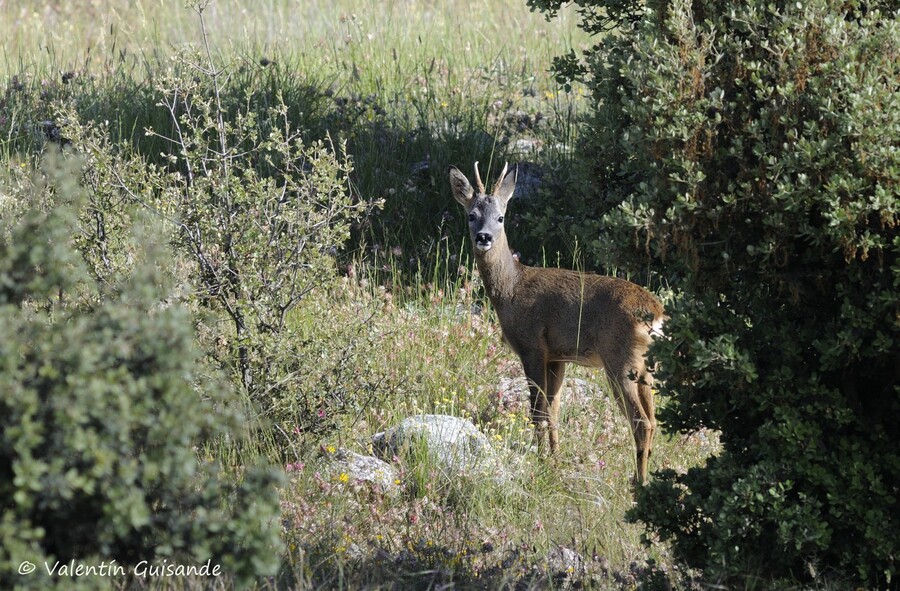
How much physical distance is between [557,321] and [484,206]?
1.04 metres

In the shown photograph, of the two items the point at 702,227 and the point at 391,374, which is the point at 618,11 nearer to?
the point at 391,374

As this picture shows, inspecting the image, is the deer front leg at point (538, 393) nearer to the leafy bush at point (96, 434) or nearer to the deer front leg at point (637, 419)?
the deer front leg at point (637, 419)

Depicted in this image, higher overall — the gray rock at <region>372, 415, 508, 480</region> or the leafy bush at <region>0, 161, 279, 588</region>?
the leafy bush at <region>0, 161, 279, 588</region>

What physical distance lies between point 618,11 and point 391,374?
3.28 metres

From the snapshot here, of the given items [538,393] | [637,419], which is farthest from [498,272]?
[637,419]

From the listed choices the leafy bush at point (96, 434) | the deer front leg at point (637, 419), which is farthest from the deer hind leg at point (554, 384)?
the leafy bush at point (96, 434)

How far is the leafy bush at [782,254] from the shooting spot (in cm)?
417

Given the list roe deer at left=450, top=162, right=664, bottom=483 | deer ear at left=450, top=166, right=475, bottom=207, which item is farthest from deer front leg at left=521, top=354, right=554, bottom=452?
deer ear at left=450, top=166, right=475, bottom=207

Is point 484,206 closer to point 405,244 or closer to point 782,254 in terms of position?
point 405,244

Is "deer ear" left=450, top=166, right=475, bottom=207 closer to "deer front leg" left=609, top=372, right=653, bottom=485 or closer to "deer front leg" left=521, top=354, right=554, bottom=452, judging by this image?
"deer front leg" left=521, top=354, right=554, bottom=452

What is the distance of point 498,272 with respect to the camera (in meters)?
7.81

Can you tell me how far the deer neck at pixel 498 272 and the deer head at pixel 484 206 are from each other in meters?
0.06

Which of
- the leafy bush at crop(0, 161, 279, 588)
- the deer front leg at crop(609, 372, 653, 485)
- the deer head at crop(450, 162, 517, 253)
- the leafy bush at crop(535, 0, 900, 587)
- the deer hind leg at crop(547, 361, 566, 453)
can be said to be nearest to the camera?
the leafy bush at crop(0, 161, 279, 588)

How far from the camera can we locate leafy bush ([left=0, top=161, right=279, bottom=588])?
2.94m
